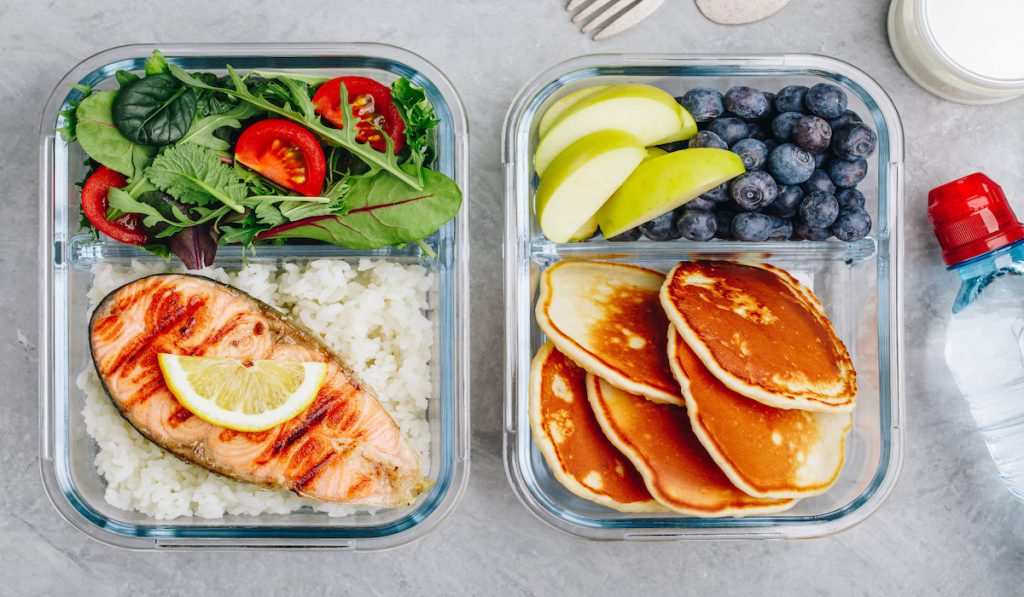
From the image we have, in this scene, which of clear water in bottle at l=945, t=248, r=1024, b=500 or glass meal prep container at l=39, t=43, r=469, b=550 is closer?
glass meal prep container at l=39, t=43, r=469, b=550

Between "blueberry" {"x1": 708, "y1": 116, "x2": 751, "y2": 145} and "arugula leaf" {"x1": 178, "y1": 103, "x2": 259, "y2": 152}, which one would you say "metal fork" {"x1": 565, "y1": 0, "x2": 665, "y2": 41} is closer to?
"blueberry" {"x1": 708, "y1": 116, "x2": 751, "y2": 145}

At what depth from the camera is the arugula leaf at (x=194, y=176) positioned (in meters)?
1.78

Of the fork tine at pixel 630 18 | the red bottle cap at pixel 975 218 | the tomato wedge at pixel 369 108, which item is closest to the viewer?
the tomato wedge at pixel 369 108

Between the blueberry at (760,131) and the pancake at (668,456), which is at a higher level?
the blueberry at (760,131)

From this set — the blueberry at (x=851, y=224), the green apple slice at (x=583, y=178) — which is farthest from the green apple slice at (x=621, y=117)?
the blueberry at (x=851, y=224)

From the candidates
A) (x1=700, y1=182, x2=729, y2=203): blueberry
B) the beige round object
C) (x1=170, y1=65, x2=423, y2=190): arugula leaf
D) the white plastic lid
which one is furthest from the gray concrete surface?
(x1=700, y1=182, x2=729, y2=203): blueberry

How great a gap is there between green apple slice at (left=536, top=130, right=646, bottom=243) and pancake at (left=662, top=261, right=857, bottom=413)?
281 mm

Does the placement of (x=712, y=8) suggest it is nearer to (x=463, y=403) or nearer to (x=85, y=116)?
(x=463, y=403)

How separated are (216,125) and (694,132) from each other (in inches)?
46.2

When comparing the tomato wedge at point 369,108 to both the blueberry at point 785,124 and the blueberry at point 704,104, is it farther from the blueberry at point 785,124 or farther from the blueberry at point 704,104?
the blueberry at point 785,124

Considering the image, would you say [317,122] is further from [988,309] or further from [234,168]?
[988,309]

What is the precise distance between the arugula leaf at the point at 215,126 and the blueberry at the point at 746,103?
1187 millimetres

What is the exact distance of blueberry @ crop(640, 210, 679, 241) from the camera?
1924mm

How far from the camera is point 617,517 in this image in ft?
6.54
